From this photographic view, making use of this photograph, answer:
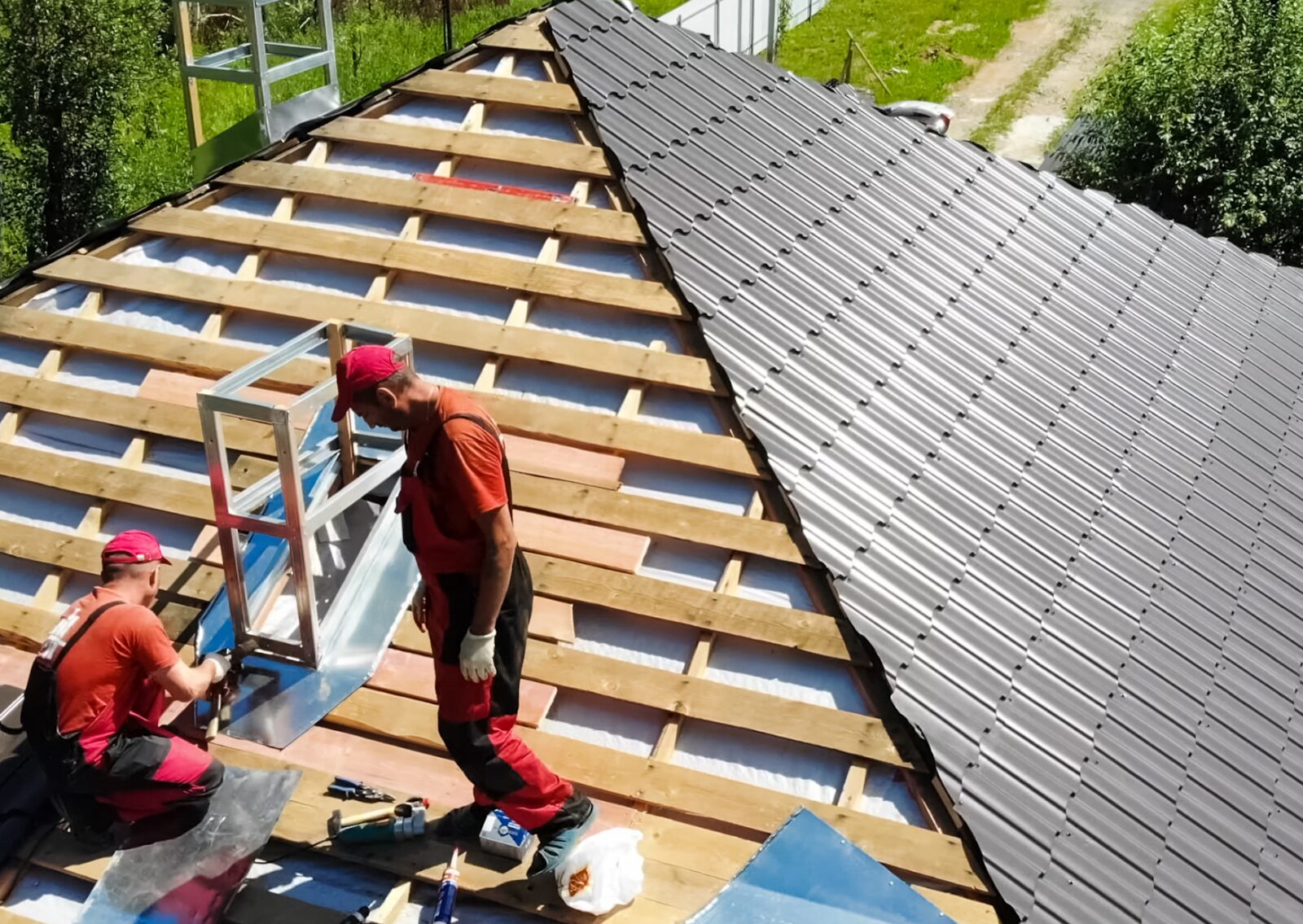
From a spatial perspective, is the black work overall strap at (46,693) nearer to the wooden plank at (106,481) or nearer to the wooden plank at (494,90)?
the wooden plank at (106,481)

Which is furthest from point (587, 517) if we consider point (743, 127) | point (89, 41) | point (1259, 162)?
point (1259, 162)

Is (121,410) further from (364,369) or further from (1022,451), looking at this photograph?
(1022,451)

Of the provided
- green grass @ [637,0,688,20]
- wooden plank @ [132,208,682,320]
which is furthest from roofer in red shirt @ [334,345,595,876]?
green grass @ [637,0,688,20]

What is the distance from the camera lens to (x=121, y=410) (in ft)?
21.6

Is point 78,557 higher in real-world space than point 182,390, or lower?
lower

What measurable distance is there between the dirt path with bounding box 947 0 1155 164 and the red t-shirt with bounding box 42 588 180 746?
22760 millimetres

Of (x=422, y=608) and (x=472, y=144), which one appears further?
(x=472, y=144)

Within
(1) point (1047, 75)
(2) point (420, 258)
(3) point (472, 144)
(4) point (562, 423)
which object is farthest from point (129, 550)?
(1) point (1047, 75)

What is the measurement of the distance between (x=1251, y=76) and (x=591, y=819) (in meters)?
18.1

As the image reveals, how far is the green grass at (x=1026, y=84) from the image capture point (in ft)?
84.0

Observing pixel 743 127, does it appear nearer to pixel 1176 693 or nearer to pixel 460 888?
pixel 1176 693

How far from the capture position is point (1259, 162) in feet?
62.5

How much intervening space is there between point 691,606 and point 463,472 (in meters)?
1.57

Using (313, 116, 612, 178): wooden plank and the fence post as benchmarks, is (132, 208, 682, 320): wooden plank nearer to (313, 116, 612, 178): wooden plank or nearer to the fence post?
(313, 116, 612, 178): wooden plank
